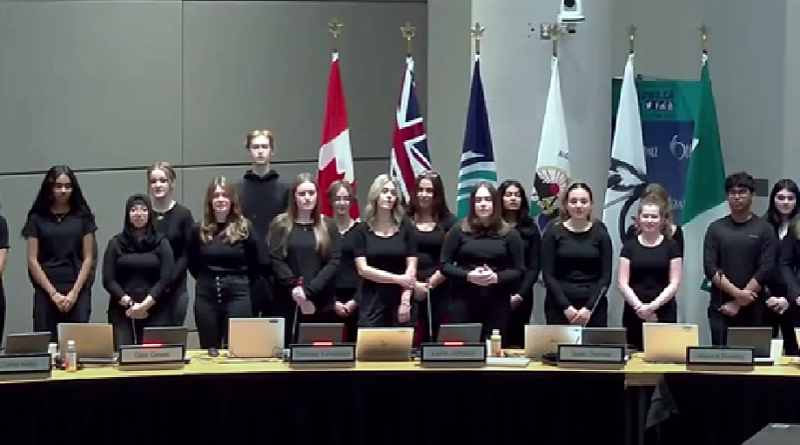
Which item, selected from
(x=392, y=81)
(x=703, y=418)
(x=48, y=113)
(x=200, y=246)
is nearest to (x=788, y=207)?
(x=703, y=418)

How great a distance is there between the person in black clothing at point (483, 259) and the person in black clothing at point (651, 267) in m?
0.66

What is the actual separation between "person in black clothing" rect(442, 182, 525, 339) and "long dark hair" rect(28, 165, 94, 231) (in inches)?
89.3

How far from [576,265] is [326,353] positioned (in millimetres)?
1839

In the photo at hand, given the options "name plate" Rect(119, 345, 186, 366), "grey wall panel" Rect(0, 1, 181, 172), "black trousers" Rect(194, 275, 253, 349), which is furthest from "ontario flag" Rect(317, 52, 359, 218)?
"name plate" Rect(119, 345, 186, 366)

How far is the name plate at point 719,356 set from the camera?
22.7 feet

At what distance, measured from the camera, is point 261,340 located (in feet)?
23.7

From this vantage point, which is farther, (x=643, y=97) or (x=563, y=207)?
(x=643, y=97)

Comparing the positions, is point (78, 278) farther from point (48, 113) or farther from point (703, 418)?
point (703, 418)

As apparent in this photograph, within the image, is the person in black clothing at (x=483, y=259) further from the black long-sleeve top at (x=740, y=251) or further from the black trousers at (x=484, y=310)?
the black long-sleeve top at (x=740, y=251)

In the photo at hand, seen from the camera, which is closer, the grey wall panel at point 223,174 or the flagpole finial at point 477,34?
the flagpole finial at point 477,34

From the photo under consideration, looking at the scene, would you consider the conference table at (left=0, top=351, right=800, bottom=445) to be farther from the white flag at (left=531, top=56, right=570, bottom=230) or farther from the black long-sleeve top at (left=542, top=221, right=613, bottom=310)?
the white flag at (left=531, top=56, right=570, bottom=230)

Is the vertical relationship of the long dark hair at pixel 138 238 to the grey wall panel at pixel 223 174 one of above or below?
below

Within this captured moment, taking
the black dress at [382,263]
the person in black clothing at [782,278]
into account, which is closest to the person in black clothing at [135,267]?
the black dress at [382,263]

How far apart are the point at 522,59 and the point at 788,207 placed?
234cm
